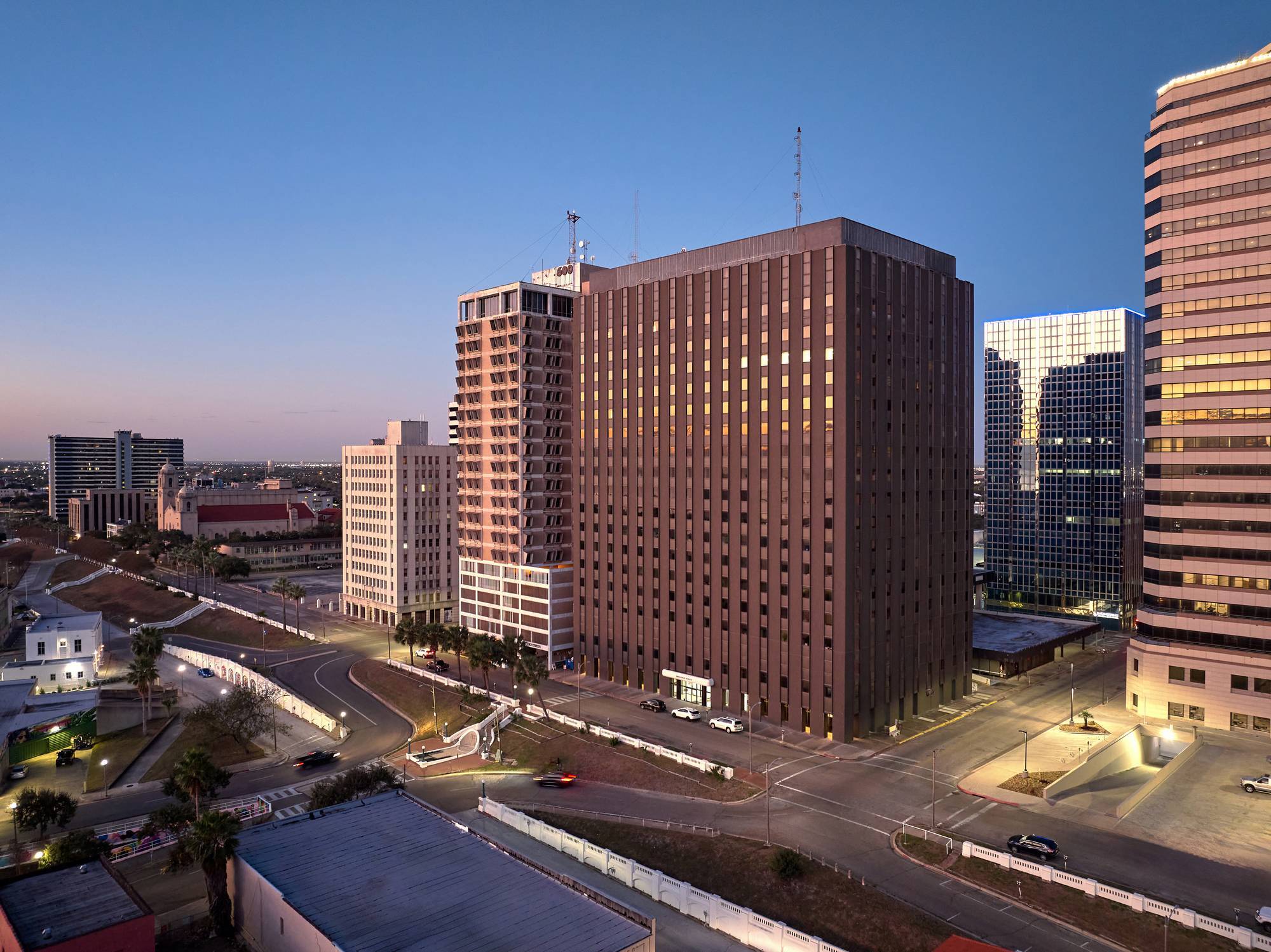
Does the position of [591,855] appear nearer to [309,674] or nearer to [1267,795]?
[1267,795]

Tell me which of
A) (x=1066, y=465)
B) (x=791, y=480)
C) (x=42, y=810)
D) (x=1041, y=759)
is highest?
(x=1066, y=465)

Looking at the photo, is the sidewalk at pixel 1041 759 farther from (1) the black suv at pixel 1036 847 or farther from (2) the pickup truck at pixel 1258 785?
(2) the pickup truck at pixel 1258 785

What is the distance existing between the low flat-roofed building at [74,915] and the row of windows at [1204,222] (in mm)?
117782

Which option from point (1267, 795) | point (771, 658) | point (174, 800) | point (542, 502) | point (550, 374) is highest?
point (550, 374)

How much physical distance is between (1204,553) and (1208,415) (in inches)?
629

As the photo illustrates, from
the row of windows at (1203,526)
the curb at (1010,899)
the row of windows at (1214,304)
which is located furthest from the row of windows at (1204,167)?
the curb at (1010,899)

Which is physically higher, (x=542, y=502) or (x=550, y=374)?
(x=550, y=374)

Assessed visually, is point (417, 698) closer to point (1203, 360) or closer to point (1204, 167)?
point (1203, 360)

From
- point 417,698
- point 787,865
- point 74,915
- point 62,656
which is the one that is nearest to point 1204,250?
point 787,865

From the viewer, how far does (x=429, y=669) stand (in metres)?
126

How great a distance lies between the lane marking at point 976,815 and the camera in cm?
6725

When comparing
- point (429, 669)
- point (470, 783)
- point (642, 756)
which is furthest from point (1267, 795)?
point (429, 669)

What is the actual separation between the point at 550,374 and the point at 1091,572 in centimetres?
11800

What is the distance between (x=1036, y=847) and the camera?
60.3 m
